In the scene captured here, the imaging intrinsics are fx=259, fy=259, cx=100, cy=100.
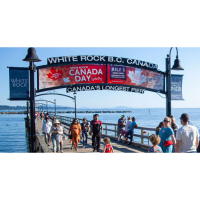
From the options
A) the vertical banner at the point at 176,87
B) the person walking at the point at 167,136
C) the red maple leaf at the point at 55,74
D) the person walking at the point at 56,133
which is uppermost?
the red maple leaf at the point at 55,74

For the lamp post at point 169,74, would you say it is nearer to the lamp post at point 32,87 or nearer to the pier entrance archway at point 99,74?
the pier entrance archway at point 99,74

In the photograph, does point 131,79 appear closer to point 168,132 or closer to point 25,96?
point 25,96

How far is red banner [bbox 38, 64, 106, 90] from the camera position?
11.9 metres

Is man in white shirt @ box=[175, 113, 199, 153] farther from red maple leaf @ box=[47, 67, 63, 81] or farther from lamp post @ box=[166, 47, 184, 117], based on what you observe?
red maple leaf @ box=[47, 67, 63, 81]

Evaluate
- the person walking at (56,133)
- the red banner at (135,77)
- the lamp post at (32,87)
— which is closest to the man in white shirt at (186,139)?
the lamp post at (32,87)

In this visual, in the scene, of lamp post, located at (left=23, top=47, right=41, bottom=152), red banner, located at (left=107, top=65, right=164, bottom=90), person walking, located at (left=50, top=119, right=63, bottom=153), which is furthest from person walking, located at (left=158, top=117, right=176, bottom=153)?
red banner, located at (left=107, top=65, right=164, bottom=90)

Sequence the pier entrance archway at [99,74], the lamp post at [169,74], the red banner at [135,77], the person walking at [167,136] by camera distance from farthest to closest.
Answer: the red banner at [135,77]
the pier entrance archway at [99,74]
the lamp post at [169,74]
the person walking at [167,136]

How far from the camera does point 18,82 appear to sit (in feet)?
35.3

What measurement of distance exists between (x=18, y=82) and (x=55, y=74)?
1869mm

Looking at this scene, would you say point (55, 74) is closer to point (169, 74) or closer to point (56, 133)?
point (56, 133)

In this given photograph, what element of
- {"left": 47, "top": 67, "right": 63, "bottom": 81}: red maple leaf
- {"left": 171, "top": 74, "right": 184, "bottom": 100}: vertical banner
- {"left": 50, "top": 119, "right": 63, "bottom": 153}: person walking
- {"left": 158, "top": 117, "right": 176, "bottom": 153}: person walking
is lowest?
{"left": 50, "top": 119, "right": 63, "bottom": 153}: person walking

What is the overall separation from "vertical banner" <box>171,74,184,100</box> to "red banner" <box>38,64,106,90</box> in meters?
3.62

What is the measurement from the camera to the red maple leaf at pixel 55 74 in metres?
11.9

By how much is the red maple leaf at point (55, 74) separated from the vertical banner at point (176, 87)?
18.4 ft
